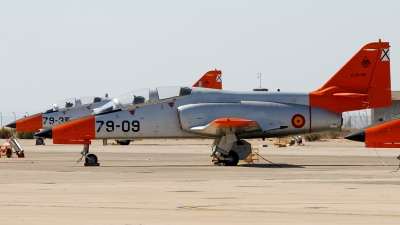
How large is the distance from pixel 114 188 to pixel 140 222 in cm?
579

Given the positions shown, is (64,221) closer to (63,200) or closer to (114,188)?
(63,200)

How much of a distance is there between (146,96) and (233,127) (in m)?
3.40

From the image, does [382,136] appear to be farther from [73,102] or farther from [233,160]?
[73,102]

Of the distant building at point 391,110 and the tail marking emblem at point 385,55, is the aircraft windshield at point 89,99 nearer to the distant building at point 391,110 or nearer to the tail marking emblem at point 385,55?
the tail marking emblem at point 385,55

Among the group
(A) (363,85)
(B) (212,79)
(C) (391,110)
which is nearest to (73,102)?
A: (B) (212,79)

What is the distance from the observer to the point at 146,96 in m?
27.5

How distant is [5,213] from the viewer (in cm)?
1173

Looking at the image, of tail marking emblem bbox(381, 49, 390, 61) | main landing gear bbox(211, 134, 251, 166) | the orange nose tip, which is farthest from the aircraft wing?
tail marking emblem bbox(381, 49, 390, 61)

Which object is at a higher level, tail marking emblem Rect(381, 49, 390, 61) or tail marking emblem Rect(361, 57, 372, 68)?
tail marking emblem Rect(381, 49, 390, 61)

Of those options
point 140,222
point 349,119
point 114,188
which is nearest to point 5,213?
point 140,222

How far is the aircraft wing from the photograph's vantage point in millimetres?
26094

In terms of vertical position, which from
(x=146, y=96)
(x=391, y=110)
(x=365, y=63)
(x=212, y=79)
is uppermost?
(x=212, y=79)

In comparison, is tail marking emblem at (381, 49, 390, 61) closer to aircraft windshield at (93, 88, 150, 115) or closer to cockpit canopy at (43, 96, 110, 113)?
aircraft windshield at (93, 88, 150, 115)

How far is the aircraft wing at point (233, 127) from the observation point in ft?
85.6
